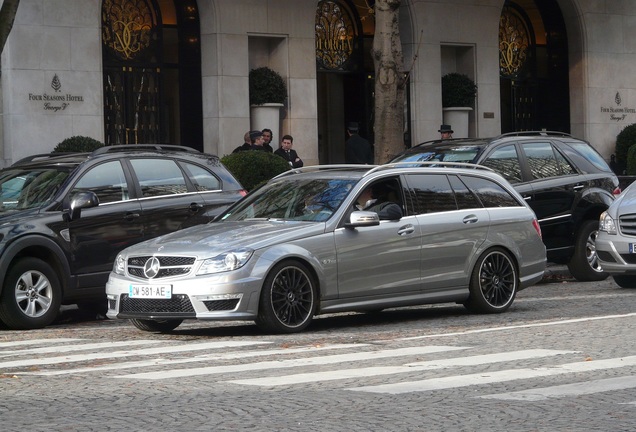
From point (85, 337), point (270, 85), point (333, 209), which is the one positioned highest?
point (270, 85)

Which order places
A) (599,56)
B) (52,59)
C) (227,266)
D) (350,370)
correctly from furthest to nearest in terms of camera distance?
(599,56) < (52,59) < (227,266) < (350,370)

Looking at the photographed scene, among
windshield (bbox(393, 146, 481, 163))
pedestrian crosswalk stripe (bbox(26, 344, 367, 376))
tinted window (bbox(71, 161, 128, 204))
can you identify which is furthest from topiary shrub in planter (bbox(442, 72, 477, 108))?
pedestrian crosswalk stripe (bbox(26, 344, 367, 376))

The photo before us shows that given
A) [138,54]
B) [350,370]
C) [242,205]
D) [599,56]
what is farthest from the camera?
[599,56]

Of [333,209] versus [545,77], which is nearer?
[333,209]

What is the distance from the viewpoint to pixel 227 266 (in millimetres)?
12414

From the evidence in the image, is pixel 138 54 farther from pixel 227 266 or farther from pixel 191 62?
pixel 227 266

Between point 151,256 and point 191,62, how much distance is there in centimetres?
1670

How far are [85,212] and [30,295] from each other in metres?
1.13

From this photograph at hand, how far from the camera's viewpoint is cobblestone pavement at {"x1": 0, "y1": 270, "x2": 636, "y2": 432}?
7797 mm

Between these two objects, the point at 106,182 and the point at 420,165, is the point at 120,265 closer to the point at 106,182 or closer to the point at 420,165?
the point at 106,182

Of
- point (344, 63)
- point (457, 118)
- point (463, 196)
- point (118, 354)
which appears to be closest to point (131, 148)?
point (463, 196)

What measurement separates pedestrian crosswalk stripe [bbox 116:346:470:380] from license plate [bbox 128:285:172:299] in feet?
7.20

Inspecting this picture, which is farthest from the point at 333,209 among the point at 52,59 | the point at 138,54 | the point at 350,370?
the point at 138,54

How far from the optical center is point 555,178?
19.0 meters
